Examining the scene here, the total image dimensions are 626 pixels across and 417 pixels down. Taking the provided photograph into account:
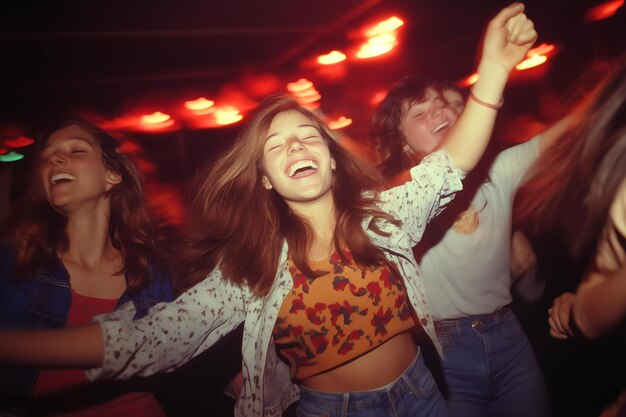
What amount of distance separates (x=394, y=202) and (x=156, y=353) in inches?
49.0

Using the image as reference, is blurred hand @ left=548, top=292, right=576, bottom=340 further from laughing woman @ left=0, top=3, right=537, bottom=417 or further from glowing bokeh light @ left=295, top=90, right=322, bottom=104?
glowing bokeh light @ left=295, top=90, right=322, bottom=104

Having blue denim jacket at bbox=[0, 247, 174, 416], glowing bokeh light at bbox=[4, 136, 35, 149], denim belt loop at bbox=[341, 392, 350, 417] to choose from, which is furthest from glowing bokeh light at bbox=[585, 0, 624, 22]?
glowing bokeh light at bbox=[4, 136, 35, 149]

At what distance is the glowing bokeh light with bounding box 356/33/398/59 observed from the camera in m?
7.10

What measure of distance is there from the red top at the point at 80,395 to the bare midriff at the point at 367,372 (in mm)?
933

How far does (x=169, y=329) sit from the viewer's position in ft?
4.40

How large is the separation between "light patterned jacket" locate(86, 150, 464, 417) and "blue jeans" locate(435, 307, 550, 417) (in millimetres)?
385

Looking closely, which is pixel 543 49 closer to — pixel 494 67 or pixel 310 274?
pixel 494 67

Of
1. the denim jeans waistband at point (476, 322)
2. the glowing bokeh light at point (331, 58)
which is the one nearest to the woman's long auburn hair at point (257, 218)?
the denim jeans waistband at point (476, 322)

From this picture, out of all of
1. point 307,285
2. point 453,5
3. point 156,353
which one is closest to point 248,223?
point 307,285

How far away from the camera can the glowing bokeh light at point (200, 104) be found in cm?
870

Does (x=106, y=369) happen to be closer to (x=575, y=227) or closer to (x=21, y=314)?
(x=21, y=314)

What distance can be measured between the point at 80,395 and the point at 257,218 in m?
1.22

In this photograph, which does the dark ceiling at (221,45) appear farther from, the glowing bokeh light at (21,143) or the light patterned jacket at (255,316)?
the light patterned jacket at (255,316)

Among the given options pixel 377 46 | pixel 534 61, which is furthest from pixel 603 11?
pixel 377 46
